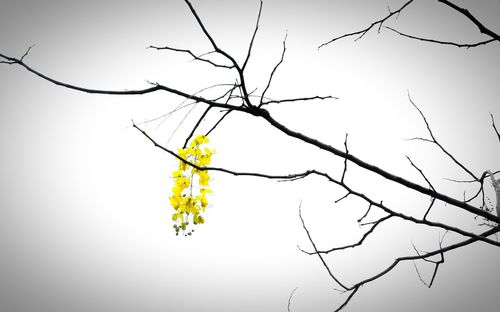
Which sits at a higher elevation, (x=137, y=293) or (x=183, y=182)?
(x=137, y=293)

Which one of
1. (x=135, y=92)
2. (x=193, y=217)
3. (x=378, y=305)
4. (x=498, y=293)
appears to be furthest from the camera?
(x=378, y=305)

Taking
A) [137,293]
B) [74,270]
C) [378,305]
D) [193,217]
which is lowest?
[193,217]

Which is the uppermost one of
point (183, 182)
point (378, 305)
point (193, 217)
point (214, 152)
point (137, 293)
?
point (137, 293)

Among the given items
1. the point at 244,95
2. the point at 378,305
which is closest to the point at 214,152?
the point at 244,95

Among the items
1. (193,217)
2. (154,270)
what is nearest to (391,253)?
(154,270)

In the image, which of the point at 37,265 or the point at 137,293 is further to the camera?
the point at 37,265

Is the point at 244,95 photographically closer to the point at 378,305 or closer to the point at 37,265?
the point at 378,305

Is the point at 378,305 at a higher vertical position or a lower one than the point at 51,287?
lower

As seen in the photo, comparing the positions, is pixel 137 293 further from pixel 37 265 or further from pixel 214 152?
pixel 214 152

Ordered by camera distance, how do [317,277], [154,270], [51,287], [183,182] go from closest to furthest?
[183,182], [51,287], [317,277], [154,270]
